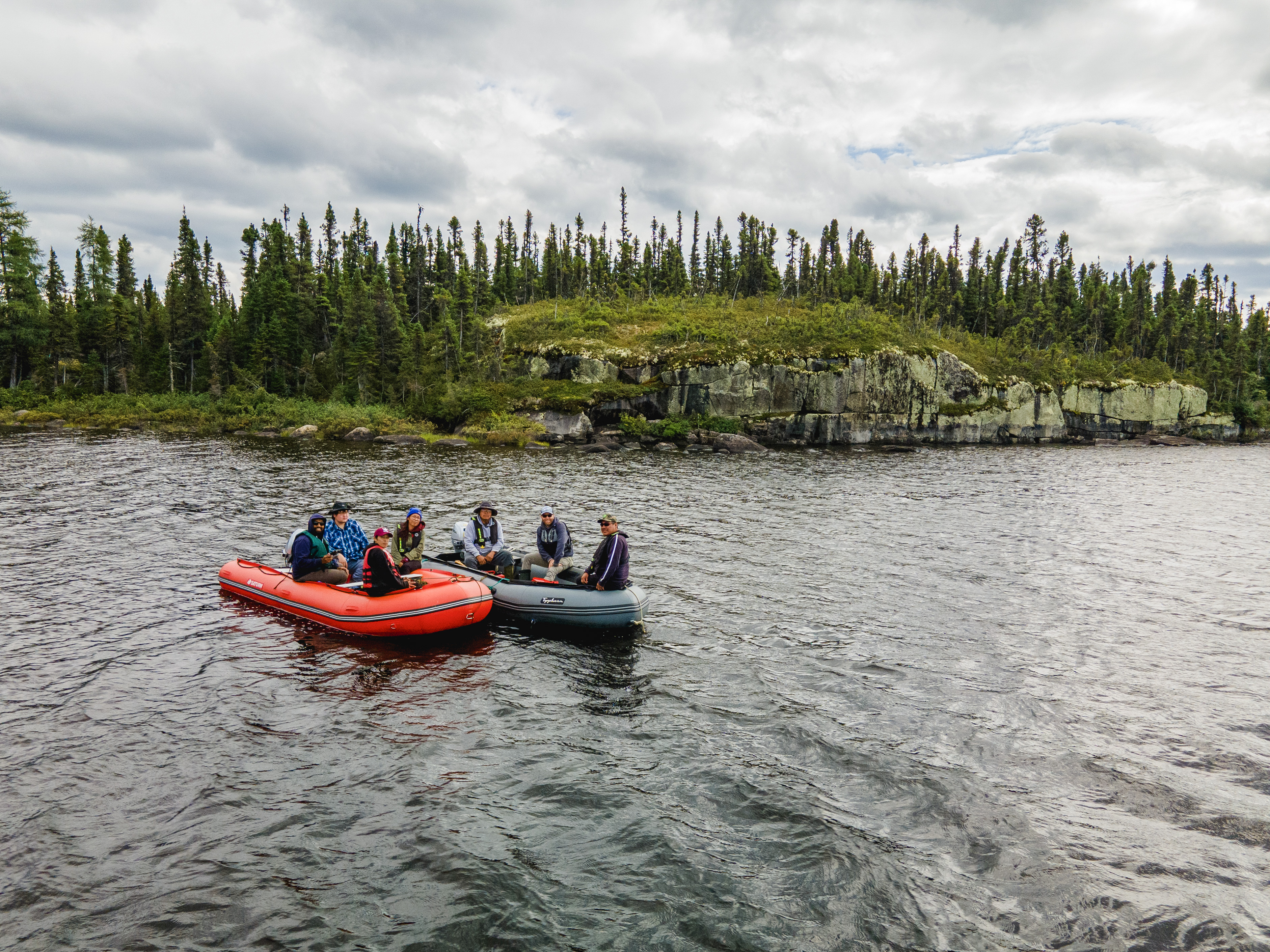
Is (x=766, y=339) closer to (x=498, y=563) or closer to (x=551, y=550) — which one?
(x=551, y=550)

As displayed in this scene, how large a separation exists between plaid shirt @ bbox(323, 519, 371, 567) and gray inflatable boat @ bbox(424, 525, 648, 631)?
355cm

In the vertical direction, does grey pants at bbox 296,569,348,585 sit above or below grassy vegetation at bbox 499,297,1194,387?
below

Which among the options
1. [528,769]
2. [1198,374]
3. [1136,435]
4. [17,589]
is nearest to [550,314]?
[1136,435]

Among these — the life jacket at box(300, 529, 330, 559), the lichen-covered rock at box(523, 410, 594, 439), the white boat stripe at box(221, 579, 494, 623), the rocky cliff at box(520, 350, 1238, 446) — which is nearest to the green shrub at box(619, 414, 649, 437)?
the rocky cliff at box(520, 350, 1238, 446)

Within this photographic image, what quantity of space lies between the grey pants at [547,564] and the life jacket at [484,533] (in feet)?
2.86

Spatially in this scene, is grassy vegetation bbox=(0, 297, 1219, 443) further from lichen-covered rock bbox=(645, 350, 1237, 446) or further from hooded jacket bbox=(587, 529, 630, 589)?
hooded jacket bbox=(587, 529, 630, 589)

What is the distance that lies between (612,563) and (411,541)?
4814 mm

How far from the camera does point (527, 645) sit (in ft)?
44.2

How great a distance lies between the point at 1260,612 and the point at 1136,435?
7728 centimetres

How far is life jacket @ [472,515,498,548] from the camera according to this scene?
51.7 feet

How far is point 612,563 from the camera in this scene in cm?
1371

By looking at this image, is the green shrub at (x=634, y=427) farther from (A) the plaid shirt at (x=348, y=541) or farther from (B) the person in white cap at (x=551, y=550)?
(B) the person in white cap at (x=551, y=550)

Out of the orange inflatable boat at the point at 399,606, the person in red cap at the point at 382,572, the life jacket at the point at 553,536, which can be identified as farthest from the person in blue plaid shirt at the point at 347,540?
the life jacket at the point at 553,536

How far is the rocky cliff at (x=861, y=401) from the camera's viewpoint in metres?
65.3
